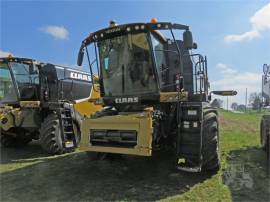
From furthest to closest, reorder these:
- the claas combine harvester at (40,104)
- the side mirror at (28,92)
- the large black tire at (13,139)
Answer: the large black tire at (13,139) < the side mirror at (28,92) < the claas combine harvester at (40,104)

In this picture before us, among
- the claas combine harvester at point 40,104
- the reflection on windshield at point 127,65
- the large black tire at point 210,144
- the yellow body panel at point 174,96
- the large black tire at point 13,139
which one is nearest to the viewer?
the large black tire at point 210,144

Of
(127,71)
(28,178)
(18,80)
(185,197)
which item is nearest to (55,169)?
(28,178)

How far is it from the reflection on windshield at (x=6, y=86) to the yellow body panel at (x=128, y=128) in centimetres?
474

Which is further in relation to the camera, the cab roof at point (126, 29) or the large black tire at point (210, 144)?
the cab roof at point (126, 29)

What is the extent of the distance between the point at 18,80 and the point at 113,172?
4975 mm

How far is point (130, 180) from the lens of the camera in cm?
554

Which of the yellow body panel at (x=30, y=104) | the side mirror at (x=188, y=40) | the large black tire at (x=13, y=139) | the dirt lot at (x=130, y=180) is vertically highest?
the side mirror at (x=188, y=40)

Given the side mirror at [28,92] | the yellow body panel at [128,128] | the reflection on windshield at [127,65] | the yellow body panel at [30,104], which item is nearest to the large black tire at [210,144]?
the yellow body panel at [128,128]

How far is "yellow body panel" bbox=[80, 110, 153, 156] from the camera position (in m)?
4.88

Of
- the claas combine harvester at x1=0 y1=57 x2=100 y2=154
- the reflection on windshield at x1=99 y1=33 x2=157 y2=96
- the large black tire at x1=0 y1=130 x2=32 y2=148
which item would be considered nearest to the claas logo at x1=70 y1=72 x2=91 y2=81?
the claas combine harvester at x1=0 y1=57 x2=100 y2=154

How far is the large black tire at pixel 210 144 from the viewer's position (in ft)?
16.9

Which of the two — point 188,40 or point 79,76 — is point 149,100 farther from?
point 79,76

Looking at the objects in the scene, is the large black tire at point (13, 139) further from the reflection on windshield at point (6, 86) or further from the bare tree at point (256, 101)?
the bare tree at point (256, 101)

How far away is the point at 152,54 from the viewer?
5691mm
